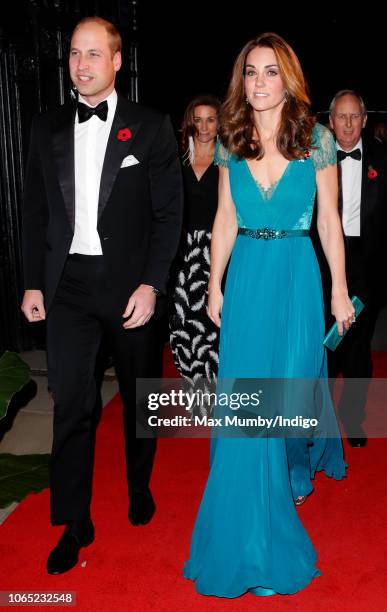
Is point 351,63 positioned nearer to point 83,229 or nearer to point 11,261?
point 11,261

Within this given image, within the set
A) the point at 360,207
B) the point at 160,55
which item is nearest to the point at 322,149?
the point at 360,207

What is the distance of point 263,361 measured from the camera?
96.8 inches

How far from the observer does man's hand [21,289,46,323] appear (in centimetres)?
266

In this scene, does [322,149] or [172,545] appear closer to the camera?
[322,149]

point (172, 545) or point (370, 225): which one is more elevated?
point (370, 225)

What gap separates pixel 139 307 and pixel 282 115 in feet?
2.87

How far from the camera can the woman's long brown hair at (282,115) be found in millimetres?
2273

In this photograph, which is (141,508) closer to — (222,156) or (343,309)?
(343,309)

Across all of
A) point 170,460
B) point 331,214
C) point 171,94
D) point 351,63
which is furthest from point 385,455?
point 351,63

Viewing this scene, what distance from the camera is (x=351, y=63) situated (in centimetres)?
953

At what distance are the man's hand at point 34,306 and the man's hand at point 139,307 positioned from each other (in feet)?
1.15

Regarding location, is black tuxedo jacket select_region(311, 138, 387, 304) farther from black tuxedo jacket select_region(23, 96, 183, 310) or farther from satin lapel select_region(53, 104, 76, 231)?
satin lapel select_region(53, 104, 76, 231)

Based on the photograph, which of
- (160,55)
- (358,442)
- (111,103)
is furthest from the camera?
(160,55)

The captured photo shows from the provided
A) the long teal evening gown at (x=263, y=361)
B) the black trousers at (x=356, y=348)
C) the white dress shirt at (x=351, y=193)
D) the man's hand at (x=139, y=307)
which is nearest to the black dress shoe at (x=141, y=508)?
the long teal evening gown at (x=263, y=361)
